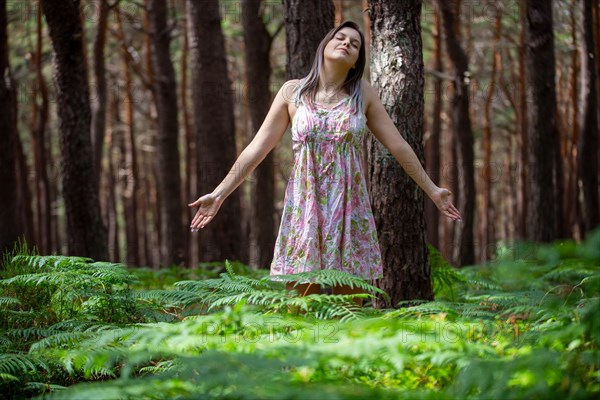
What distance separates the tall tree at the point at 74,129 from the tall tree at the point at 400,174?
445 centimetres

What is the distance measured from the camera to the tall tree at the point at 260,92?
40.1 feet

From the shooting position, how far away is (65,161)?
8.88 metres

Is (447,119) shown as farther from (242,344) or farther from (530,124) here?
(242,344)

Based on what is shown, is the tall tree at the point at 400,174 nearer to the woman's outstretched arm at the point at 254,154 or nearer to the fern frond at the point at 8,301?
the woman's outstretched arm at the point at 254,154

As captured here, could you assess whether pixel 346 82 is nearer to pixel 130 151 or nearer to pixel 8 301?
pixel 8 301

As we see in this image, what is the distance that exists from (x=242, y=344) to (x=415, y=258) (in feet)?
8.84

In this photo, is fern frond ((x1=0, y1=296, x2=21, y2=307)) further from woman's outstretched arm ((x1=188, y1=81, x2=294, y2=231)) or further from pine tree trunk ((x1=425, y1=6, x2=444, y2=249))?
pine tree trunk ((x1=425, y1=6, x2=444, y2=249))

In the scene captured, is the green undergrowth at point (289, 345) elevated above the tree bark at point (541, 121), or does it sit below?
below

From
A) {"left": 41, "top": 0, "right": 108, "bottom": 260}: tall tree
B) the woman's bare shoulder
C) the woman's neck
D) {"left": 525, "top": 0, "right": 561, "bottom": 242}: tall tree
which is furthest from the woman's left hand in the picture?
{"left": 525, "top": 0, "right": 561, "bottom": 242}: tall tree

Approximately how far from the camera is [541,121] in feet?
41.6

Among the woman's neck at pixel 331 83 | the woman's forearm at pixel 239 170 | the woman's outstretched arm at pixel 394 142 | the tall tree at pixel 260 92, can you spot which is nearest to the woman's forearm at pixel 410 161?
the woman's outstretched arm at pixel 394 142

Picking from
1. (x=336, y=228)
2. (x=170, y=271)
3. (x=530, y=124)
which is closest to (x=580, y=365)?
(x=336, y=228)

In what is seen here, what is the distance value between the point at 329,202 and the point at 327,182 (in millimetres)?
133

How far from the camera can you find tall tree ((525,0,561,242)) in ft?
40.5
